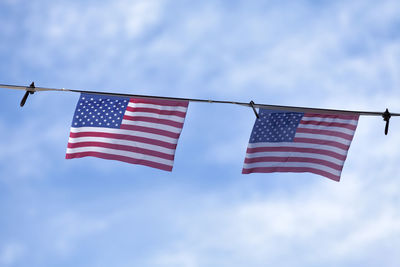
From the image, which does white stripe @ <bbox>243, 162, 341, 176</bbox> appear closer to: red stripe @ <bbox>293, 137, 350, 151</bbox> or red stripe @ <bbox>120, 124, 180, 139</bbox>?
red stripe @ <bbox>293, 137, 350, 151</bbox>

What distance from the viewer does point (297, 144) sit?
79.0ft

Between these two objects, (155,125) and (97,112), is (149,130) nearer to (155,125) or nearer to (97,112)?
(155,125)

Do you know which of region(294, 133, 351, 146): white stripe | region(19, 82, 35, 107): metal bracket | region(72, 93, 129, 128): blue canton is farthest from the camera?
region(72, 93, 129, 128): blue canton

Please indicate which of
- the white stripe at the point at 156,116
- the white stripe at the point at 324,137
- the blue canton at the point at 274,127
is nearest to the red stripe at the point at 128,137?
the white stripe at the point at 156,116

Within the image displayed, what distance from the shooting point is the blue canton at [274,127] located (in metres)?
24.0

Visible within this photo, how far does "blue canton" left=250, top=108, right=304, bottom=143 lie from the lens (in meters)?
24.0

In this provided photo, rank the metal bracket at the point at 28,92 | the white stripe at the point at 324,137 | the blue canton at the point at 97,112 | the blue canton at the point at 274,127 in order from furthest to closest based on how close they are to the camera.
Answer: the blue canton at the point at 97,112
the blue canton at the point at 274,127
the white stripe at the point at 324,137
the metal bracket at the point at 28,92

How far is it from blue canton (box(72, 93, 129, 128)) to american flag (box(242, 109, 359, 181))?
426 centimetres

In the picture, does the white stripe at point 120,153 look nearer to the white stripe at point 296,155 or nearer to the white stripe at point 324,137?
the white stripe at point 296,155

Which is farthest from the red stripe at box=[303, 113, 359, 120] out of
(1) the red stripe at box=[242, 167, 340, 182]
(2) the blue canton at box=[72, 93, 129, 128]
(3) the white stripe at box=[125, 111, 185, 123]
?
(2) the blue canton at box=[72, 93, 129, 128]

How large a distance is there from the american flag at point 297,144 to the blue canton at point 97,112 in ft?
14.0

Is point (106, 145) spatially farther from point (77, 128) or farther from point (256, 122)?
point (256, 122)

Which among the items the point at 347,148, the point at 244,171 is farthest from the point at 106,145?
the point at 347,148

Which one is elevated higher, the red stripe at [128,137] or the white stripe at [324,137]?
the white stripe at [324,137]
